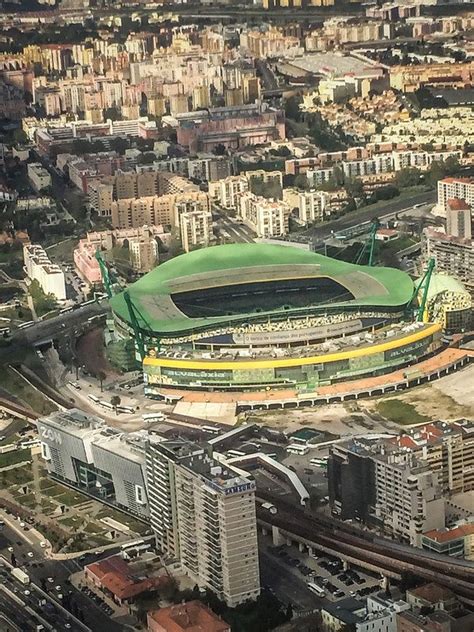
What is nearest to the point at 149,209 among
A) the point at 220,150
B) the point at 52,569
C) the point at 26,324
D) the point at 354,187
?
the point at 354,187

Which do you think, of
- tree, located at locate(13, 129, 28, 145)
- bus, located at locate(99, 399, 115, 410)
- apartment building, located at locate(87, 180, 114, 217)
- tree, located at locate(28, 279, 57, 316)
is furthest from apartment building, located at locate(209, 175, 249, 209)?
bus, located at locate(99, 399, 115, 410)

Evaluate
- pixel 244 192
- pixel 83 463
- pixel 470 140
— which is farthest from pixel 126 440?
pixel 470 140

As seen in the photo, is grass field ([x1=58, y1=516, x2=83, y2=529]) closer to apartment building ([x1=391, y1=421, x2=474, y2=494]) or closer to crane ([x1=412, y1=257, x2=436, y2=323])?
apartment building ([x1=391, y1=421, x2=474, y2=494])

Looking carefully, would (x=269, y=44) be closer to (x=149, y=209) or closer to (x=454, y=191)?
(x=149, y=209)

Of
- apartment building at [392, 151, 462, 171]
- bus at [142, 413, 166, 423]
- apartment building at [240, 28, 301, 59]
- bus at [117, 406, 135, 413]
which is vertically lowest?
apartment building at [240, 28, 301, 59]

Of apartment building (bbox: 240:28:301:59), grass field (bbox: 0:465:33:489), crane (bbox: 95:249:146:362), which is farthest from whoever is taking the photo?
apartment building (bbox: 240:28:301:59)

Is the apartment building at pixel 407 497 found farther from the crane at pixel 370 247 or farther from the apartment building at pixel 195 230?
the apartment building at pixel 195 230
